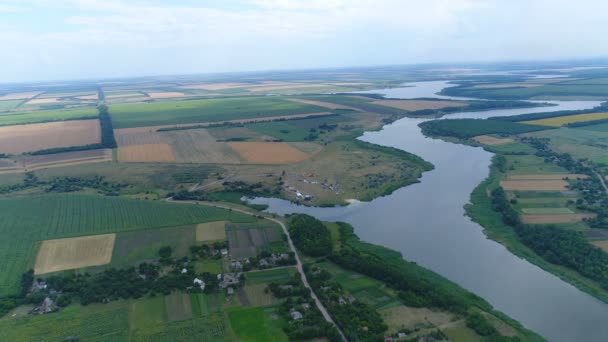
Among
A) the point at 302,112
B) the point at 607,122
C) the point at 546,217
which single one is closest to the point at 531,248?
the point at 546,217

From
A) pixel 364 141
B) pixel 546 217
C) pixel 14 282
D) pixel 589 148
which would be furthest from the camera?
pixel 364 141

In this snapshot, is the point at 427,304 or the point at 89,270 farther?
the point at 89,270

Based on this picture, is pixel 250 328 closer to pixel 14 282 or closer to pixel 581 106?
pixel 14 282

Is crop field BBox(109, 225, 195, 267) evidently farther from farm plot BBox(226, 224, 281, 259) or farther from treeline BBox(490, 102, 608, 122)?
treeline BBox(490, 102, 608, 122)

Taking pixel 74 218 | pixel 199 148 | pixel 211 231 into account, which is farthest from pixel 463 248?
Answer: pixel 199 148

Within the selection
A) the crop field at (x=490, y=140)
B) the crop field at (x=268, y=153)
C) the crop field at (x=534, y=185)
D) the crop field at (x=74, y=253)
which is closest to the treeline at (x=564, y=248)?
the crop field at (x=534, y=185)

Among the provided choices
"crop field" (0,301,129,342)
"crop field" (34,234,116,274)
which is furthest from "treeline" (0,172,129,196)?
"crop field" (0,301,129,342)

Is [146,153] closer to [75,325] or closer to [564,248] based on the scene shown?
[75,325]
